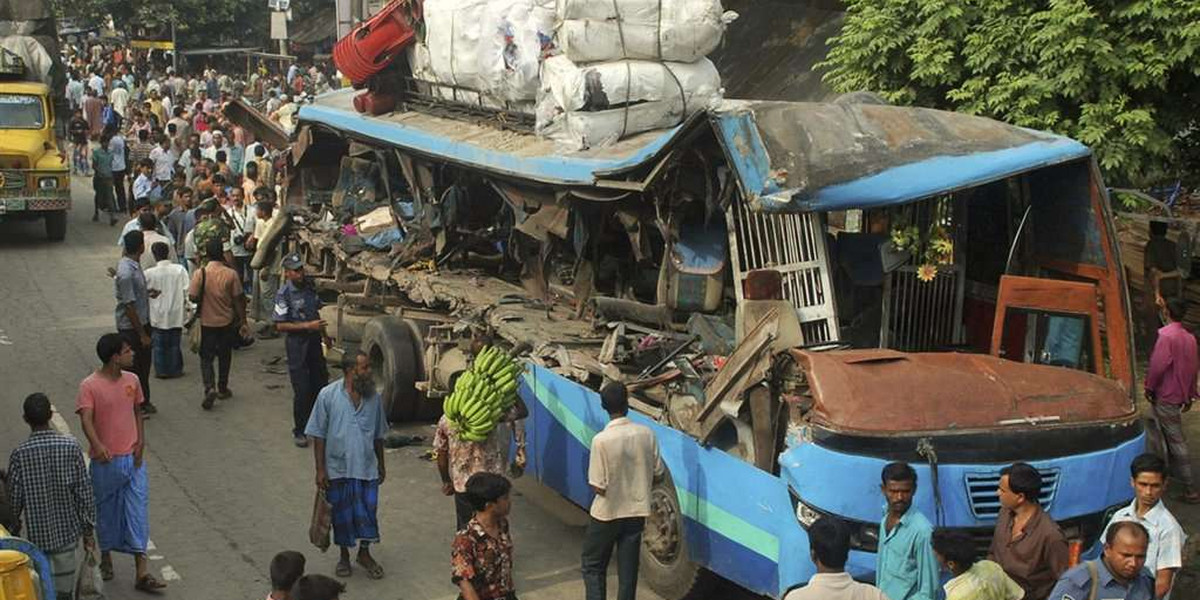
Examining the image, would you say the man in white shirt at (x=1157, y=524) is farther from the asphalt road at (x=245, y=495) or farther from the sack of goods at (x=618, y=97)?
the sack of goods at (x=618, y=97)

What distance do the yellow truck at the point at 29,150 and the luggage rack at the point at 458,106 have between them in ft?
25.7

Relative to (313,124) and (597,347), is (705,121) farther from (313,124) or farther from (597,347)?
(313,124)

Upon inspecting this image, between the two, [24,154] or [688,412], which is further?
[24,154]

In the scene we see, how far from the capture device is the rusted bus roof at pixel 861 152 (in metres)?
7.83

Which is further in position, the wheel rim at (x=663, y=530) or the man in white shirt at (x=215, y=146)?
the man in white shirt at (x=215, y=146)

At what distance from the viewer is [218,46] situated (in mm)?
41812

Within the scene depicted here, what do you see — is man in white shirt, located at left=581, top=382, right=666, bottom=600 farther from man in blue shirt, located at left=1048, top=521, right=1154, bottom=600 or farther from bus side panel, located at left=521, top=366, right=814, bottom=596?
man in blue shirt, located at left=1048, top=521, right=1154, bottom=600

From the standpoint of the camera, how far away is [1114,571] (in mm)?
5727

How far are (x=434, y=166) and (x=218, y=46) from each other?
30213 mm

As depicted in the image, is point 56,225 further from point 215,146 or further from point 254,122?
point 254,122

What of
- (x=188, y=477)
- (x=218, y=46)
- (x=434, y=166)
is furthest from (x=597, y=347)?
(x=218, y=46)

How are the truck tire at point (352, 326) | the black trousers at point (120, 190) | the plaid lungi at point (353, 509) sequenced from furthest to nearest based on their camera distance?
1. the black trousers at point (120, 190)
2. the truck tire at point (352, 326)
3. the plaid lungi at point (353, 509)

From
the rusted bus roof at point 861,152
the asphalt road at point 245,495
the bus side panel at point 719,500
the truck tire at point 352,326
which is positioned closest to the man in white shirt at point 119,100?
the asphalt road at point 245,495

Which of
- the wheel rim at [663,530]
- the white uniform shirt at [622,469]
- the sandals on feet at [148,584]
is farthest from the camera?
the sandals on feet at [148,584]
